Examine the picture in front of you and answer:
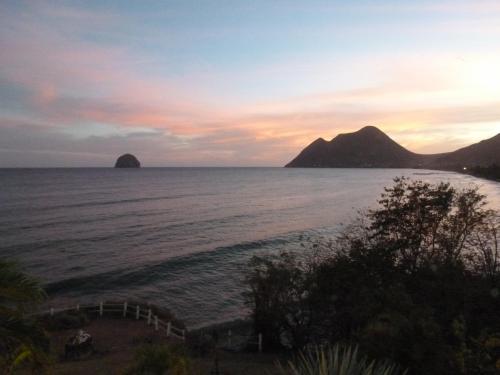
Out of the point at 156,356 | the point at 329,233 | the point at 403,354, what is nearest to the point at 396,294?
the point at 403,354

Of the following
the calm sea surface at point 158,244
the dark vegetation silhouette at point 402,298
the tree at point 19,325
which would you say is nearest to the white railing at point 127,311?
the calm sea surface at point 158,244

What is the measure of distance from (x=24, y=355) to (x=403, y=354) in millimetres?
10326

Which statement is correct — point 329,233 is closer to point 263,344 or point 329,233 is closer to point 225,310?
point 225,310

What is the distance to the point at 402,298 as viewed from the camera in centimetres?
1413

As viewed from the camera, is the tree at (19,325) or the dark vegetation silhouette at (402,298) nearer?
the tree at (19,325)

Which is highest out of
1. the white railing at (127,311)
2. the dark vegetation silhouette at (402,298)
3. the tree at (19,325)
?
the tree at (19,325)

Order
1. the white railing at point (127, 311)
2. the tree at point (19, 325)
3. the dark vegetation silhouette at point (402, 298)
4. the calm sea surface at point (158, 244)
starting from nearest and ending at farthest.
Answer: the tree at point (19, 325)
the dark vegetation silhouette at point (402, 298)
the white railing at point (127, 311)
the calm sea surface at point (158, 244)

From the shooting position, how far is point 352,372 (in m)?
8.30

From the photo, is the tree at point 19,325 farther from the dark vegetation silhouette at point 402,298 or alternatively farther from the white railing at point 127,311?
the white railing at point 127,311

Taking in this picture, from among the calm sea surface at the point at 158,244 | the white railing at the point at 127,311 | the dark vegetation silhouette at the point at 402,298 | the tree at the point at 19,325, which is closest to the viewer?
the tree at the point at 19,325

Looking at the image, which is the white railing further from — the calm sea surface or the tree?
the tree

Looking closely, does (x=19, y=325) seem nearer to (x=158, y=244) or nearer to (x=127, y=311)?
(x=127, y=311)

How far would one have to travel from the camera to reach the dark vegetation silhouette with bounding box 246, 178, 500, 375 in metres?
11.4

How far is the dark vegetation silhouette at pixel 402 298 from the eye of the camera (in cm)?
1145
